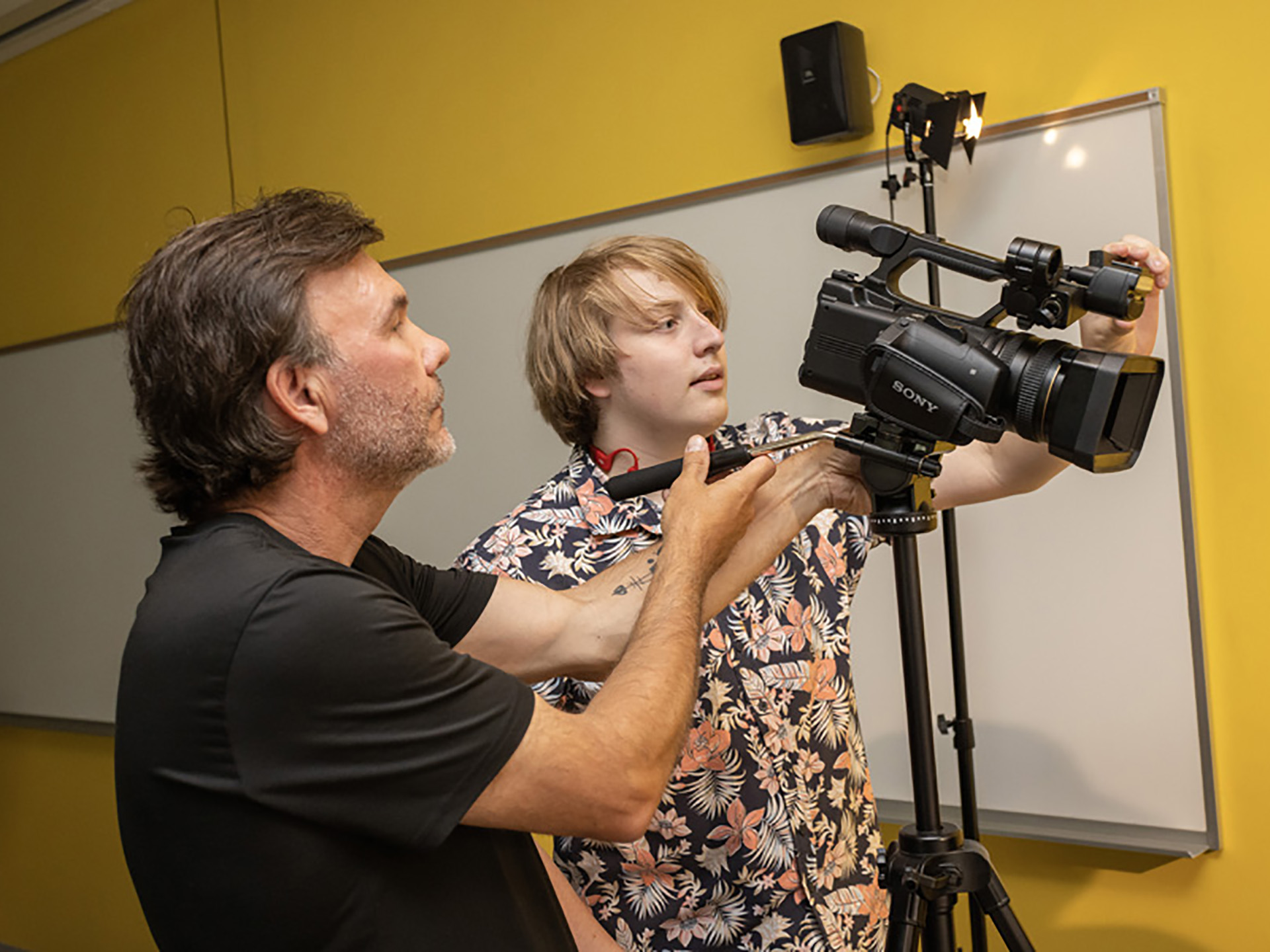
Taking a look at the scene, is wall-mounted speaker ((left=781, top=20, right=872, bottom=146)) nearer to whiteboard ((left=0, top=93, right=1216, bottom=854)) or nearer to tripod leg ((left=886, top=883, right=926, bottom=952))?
whiteboard ((left=0, top=93, right=1216, bottom=854))

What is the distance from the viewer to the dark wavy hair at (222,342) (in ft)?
3.19

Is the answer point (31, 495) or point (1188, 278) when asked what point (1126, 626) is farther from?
point (31, 495)

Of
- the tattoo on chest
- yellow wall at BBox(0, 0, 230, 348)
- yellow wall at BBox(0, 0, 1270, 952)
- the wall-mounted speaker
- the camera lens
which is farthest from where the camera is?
yellow wall at BBox(0, 0, 230, 348)

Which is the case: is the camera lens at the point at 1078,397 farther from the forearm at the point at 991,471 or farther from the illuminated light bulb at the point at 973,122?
the illuminated light bulb at the point at 973,122

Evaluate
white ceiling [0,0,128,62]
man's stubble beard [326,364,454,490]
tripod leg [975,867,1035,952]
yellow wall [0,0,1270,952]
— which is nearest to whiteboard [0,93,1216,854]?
yellow wall [0,0,1270,952]

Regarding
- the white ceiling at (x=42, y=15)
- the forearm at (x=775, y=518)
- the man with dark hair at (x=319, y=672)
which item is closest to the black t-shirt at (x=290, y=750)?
the man with dark hair at (x=319, y=672)

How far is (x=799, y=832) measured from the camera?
4.27 ft

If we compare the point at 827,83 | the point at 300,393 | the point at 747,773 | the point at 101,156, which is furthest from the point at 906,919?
the point at 101,156

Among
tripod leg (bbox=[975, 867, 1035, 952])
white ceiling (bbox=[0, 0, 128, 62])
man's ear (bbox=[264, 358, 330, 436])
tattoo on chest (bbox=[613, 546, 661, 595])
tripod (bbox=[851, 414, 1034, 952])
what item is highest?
white ceiling (bbox=[0, 0, 128, 62])

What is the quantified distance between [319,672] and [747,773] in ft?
2.02

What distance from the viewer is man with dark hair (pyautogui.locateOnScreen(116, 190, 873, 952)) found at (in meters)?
0.85

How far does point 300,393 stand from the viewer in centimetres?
99

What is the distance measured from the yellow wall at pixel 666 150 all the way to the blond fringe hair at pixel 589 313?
0.74m

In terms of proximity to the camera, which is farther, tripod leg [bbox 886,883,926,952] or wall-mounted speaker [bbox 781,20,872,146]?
wall-mounted speaker [bbox 781,20,872,146]
